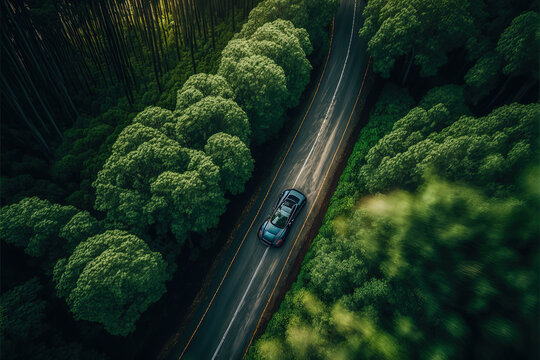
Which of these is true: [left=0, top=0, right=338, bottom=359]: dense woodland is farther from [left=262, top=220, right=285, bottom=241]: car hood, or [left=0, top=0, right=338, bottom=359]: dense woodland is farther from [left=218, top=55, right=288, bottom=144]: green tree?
[left=262, top=220, right=285, bottom=241]: car hood

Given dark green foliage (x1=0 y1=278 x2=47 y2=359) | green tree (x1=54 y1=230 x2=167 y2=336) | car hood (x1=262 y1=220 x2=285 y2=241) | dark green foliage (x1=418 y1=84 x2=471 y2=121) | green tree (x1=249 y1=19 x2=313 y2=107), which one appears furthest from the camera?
green tree (x1=249 y1=19 x2=313 y2=107)

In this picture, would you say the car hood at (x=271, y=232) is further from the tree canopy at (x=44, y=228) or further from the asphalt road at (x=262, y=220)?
the tree canopy at (x=44, y=228)

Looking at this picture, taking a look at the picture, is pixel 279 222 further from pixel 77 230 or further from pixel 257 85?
pixel 77 230

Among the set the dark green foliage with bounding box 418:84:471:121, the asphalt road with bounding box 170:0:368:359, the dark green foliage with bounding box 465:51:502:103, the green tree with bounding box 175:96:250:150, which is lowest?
the asphalt road with bounding box 170:0:368:359

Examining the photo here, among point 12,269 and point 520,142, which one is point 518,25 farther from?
point 12,269

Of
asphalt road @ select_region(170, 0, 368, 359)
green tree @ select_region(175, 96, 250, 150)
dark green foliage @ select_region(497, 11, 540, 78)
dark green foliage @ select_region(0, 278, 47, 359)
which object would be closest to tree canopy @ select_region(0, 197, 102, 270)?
dark green foliage @ select_region(0, 278, 47, 359)

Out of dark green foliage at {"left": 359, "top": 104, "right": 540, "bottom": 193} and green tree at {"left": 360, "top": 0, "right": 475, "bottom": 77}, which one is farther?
green tree at {"left": 360, "top": 0, "right": 475, "bottom": 77}

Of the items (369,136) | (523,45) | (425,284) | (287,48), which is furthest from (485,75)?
(425,284)
